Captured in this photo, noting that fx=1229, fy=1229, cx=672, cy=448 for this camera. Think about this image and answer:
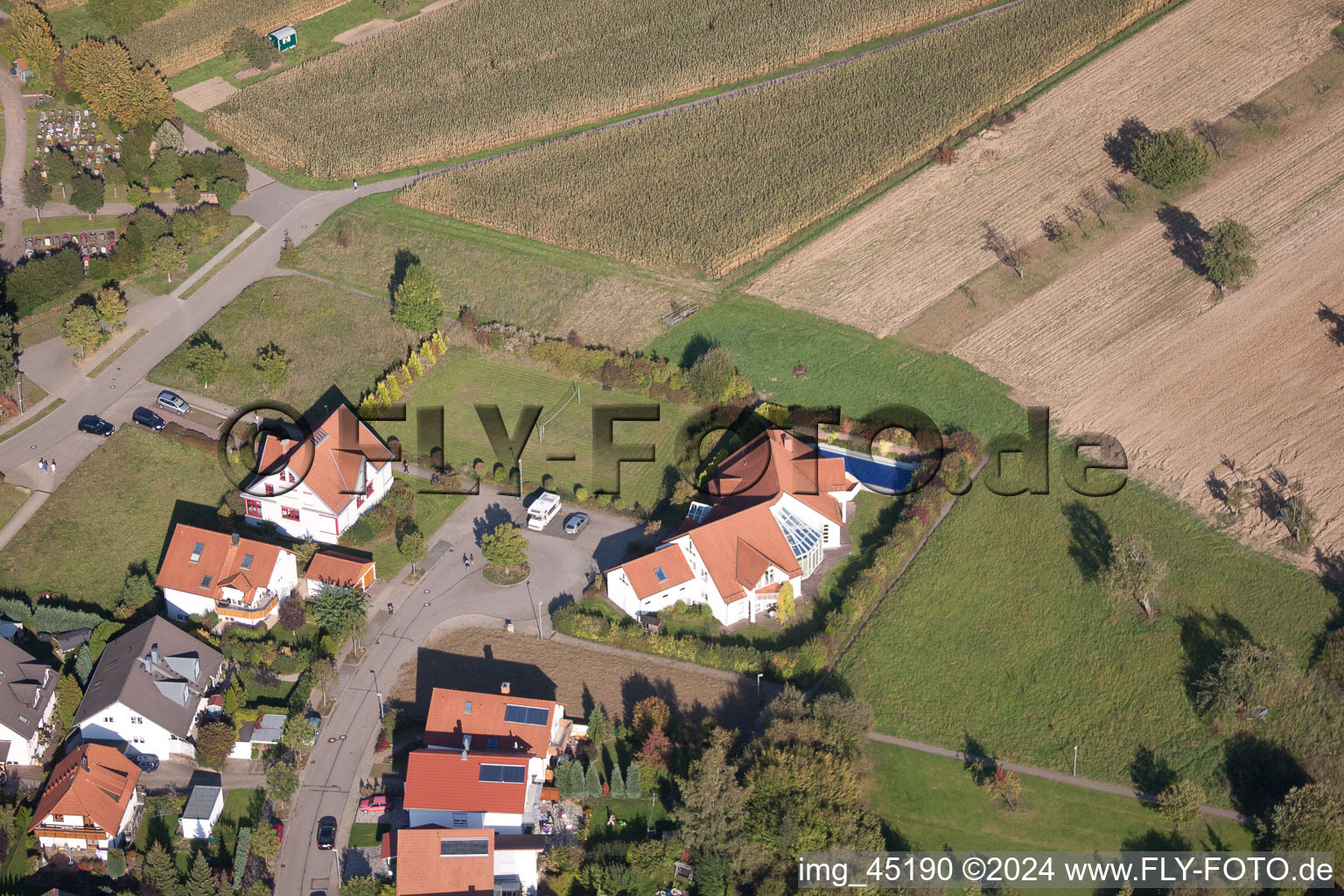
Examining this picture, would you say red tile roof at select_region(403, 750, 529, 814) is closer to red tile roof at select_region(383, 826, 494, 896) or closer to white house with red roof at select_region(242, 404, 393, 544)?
red tile roof at select_region(383, 826, 494, 896)

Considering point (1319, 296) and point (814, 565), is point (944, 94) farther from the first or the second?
point (814, 565)

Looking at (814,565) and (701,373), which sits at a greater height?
(701,373)

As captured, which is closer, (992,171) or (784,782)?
(784,782)

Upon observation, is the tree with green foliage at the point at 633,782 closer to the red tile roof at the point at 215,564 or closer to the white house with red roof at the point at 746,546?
the white house with red roof at the point at 746,546

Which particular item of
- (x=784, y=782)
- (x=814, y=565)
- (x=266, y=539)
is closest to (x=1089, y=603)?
(x=814, y=565)

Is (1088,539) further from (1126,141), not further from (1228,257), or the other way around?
(1126,141)

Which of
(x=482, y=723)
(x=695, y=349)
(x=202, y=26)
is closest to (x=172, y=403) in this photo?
(x=695, y=349)
